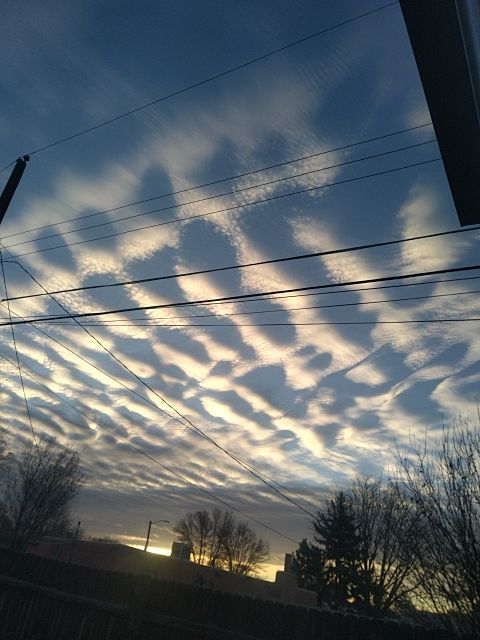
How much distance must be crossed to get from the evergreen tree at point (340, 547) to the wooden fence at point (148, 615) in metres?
34.8

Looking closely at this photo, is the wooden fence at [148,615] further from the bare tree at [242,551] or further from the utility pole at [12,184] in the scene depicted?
the bare tree at [242,551]

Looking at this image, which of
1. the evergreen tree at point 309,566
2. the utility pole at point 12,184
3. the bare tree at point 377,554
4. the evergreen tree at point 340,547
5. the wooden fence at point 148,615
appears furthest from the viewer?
the evergreen tree at point 309,566

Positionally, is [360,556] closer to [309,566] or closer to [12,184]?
[309,566]

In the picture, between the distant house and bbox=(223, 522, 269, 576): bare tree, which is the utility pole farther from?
bbox=(223, 522, 269, 576): bare tree

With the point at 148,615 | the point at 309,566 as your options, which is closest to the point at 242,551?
the point at 309,566

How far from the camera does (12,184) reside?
34.6 ft

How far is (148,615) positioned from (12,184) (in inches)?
415

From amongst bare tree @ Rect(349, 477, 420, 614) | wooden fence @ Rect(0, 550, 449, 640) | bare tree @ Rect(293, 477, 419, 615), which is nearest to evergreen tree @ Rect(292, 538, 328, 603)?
bare tree @ Rect(293, 477, 419, 615)

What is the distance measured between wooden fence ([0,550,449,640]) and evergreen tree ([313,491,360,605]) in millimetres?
34825

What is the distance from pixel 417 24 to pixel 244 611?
888cm

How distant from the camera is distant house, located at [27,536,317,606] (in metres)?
39.2

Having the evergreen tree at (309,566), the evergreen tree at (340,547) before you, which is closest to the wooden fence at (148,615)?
the evergreen tree at (340,547)

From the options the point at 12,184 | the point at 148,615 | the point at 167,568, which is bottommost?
the point at 167,568

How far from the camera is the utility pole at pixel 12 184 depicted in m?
10.3
